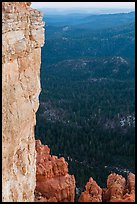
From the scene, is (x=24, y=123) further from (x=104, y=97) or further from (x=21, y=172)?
(x=104, y=97)

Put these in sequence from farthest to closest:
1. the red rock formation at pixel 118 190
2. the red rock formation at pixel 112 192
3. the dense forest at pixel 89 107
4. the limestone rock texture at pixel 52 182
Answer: the dense forest at pixel 89 107, the limestone rock texture at pixel 52 182, the red rock formation at pixel 112 192, the red rock formation at pixel 118 190

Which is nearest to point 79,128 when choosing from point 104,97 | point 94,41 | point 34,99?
point 104,97

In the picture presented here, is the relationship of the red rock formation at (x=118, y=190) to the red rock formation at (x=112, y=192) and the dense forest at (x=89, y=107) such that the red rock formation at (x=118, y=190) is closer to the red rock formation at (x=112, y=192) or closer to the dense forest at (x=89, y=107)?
the red rock formation at (x=112, y=192)

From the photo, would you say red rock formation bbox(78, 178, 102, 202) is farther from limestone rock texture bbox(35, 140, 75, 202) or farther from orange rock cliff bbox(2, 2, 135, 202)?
orange rock cliff bbox(2, 2, 135, 202)

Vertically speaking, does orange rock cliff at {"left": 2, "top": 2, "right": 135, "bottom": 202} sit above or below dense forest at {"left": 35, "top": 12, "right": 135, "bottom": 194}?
above

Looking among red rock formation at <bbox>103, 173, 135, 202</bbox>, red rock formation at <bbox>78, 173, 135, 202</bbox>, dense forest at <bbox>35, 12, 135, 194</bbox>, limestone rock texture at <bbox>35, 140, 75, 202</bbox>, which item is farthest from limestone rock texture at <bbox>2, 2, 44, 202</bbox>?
dense forest at <bbox>35, 12, 135, 194</bbox>

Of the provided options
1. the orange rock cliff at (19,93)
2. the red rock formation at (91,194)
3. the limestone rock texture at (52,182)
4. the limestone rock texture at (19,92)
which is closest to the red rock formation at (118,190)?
the red rock formation at (91,194)
